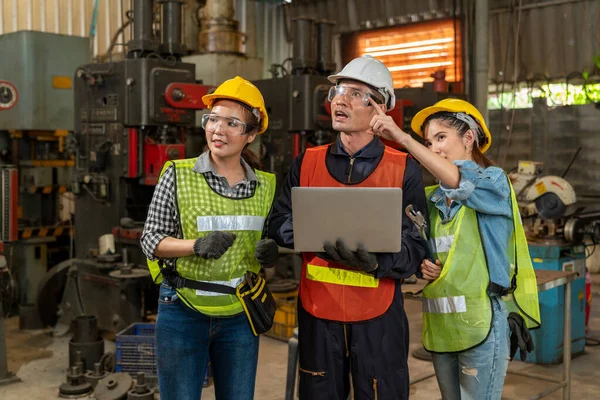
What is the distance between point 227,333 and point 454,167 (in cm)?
83

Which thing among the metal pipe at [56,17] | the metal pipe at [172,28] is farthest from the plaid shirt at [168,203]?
the metal pipe at [56,17]

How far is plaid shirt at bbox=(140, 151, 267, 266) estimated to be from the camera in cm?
219

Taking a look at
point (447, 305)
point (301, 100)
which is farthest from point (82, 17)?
point (447, 305)

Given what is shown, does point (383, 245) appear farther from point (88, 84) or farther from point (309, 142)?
point (309, 142)

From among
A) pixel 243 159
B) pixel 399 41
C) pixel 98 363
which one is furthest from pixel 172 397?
pixel 399 41

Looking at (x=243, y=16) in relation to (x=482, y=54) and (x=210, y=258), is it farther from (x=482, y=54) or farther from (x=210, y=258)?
(x=210, y=258)

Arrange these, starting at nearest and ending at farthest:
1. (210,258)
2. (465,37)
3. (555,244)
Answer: (210,258), (555,244), (465,37)

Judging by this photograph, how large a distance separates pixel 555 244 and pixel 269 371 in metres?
1.91

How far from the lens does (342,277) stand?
2135 millimetres

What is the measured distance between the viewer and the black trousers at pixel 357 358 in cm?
211

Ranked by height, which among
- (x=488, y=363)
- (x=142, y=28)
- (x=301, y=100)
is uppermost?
(x=142, y=28)

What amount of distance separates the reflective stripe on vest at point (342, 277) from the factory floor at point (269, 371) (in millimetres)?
1749

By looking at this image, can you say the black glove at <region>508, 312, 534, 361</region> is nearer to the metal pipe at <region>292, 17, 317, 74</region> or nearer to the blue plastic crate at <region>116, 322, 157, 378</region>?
the blue plastic crate at <region>116, 322, 157, 378</region>

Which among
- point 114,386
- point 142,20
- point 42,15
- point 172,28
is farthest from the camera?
point 42,15
